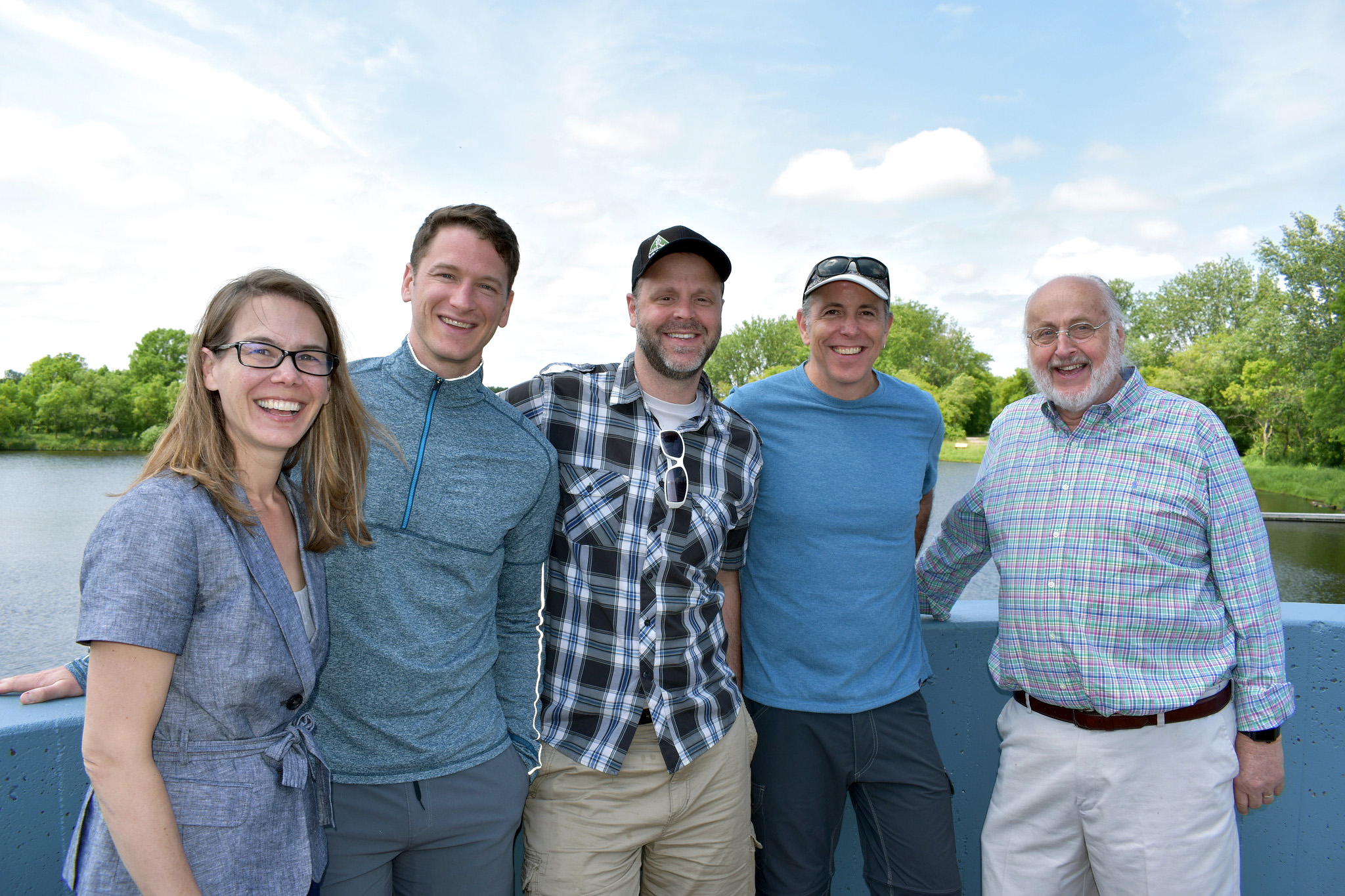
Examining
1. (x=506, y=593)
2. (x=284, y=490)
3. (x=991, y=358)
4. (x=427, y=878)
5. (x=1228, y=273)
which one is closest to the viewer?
(x=284, y=490)

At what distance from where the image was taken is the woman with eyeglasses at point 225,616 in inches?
56.6

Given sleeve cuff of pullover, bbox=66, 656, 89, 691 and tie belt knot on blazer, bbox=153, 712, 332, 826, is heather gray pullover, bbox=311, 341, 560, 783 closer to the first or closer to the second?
tie belt knot on blazer, bbox=153, 712, 332, 826

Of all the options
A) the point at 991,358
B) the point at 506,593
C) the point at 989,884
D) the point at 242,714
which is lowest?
the point at 989,884

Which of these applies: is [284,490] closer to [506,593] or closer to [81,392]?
[506,593]

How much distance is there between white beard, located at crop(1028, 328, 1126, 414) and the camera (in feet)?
8.65

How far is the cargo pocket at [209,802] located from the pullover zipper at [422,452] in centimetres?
70

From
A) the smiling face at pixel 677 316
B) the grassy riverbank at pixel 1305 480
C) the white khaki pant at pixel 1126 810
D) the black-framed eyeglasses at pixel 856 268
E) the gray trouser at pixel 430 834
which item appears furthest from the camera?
the grassy riverbank at pixel 1305 480

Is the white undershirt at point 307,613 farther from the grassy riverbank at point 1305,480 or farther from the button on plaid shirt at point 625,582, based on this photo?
the grassy riverbank at point 1305,480

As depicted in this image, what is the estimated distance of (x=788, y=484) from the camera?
2768mm

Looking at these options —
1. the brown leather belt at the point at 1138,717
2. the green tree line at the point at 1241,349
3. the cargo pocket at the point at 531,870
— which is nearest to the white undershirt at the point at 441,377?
the cargo pocket at the point at 531,870

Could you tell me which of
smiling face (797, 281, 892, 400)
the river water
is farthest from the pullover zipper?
the river water

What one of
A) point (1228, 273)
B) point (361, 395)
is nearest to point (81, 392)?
point (361, 395)

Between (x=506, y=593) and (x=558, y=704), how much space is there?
38cm

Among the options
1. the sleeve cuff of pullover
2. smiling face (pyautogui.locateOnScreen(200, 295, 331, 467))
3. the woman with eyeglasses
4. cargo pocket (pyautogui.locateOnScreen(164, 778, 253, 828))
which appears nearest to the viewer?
the woman with eyeglasses
